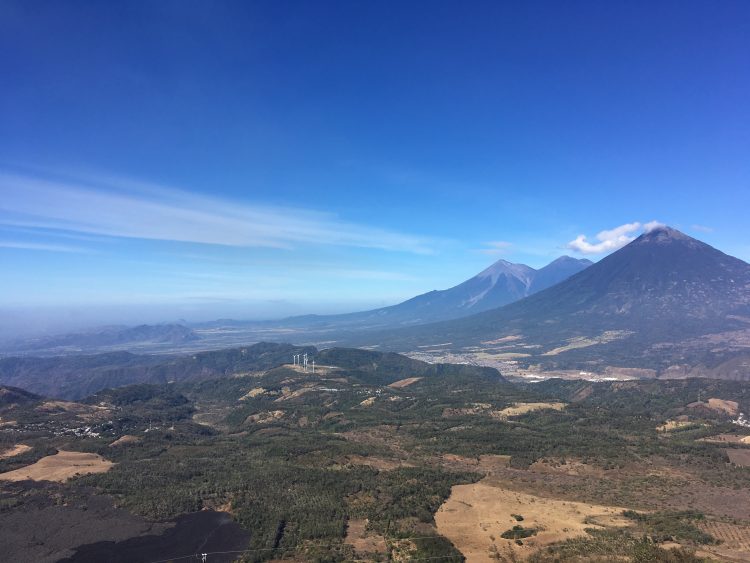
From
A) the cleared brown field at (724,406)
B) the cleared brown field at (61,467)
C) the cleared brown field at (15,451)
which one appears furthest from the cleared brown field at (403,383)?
the cleared brown field at (15,451)

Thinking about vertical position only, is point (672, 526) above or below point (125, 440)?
below

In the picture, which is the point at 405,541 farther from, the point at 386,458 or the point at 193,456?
the point at 193,456

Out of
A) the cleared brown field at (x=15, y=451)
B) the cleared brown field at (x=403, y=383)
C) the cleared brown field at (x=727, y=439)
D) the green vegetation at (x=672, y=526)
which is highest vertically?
the cleared brown field at (x=15, y=451)

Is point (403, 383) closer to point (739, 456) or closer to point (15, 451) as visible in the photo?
point (739, 456)

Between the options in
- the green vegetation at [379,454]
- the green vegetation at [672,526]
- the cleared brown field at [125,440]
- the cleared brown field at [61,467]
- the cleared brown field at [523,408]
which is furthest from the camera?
the cleared brown field at [523,408]

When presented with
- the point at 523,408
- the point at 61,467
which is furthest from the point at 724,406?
the point at 61,467

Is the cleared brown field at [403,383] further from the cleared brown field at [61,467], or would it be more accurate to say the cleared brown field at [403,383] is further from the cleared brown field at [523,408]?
the cleared brown field at [61,467]
